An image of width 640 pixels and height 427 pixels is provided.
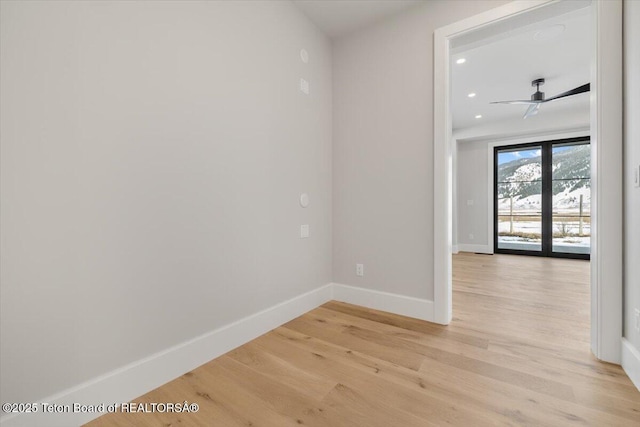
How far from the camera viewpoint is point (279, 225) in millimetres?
2201

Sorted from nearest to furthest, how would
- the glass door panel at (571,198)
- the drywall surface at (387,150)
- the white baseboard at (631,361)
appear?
the white baseboard at (631,361) < the drywall surface at (387,150) < the glass door panel at (571,198)

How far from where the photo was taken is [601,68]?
1604mm

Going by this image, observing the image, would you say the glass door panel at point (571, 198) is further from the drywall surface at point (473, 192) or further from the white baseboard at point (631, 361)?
the white baseboard at point (631, 361)

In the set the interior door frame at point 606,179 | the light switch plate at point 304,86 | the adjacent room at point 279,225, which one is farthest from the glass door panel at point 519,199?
the light switch plate at point 304,86

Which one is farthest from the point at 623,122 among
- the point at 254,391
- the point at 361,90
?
the point at 254,391

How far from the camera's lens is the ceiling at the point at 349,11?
7.48 feet

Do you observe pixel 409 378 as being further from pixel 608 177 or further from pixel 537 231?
pixel 537 231

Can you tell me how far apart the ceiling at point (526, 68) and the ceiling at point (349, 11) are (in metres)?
0.65

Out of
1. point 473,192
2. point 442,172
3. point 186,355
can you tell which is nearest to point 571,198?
point 473,192

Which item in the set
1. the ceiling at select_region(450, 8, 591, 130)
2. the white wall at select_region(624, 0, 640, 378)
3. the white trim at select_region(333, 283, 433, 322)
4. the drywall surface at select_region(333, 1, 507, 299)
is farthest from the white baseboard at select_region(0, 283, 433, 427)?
the ceiling at select_region(450, 8, 591, 130)

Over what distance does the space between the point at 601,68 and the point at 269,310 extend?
262 centimetres

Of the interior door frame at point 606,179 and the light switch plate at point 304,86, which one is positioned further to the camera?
the light switch plate at point 304,86

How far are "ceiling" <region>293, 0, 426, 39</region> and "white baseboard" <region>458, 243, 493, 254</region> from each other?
5.36 metres

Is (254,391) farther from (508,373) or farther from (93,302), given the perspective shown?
(508,373)
